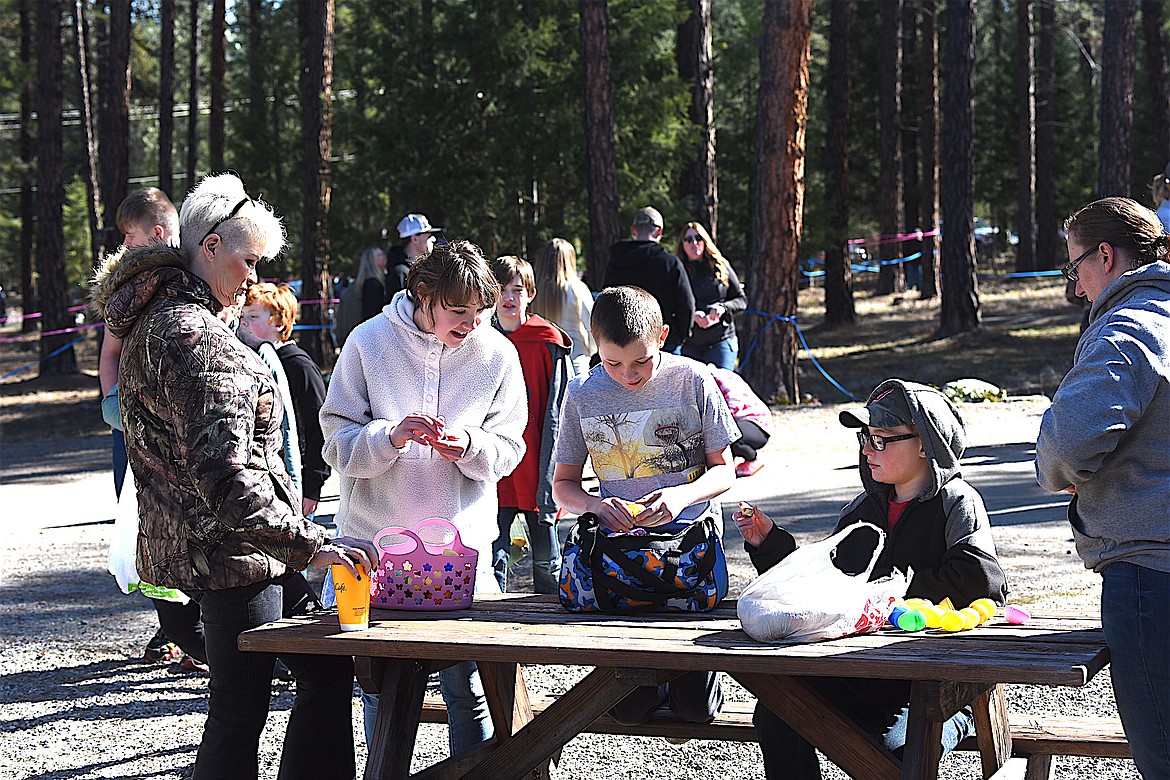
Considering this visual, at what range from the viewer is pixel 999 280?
3000cm

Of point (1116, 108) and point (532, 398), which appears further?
A: point (1116, 108)

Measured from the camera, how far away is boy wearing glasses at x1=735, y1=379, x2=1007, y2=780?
11.0ft

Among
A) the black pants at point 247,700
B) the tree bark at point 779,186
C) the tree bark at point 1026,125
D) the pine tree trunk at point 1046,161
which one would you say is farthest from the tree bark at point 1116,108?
the black pants at point 247,700

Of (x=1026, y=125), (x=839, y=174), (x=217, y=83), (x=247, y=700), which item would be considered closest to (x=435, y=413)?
(x=247, y=700)

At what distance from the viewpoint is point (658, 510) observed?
351 centimetres

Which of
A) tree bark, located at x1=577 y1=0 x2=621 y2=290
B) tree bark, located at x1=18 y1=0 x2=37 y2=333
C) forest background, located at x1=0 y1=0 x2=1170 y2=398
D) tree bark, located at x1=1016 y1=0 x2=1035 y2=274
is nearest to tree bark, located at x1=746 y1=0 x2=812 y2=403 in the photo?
forest background, located at x1=0 y1=0 x2=1170 y2=398

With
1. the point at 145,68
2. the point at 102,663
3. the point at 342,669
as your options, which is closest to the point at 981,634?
the point at 342,669

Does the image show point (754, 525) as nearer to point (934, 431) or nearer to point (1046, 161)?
point (934, 431)

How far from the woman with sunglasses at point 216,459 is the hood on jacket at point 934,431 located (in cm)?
152

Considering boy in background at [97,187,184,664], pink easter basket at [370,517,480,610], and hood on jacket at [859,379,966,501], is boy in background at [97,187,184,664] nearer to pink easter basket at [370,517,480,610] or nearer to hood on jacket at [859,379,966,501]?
pink easter basket at [370,517,480,610]

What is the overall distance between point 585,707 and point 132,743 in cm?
241

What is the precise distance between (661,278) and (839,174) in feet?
46.6

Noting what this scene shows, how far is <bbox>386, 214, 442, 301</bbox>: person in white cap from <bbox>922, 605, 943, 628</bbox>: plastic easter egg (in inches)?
244

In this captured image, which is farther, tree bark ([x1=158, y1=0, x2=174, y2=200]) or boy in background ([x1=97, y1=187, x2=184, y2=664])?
tree bark ([x1=158, y1=0, x2=174, y2=200])
